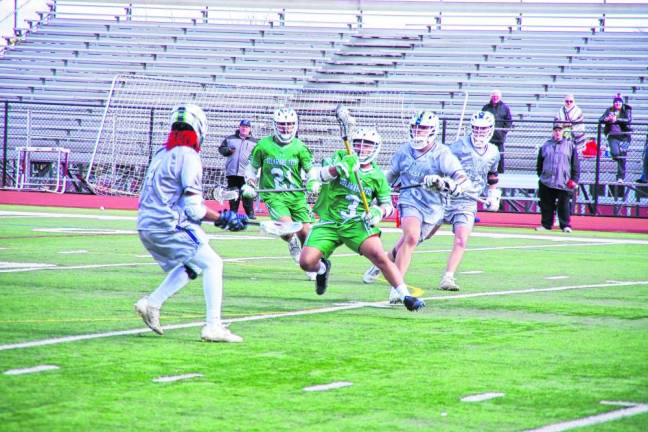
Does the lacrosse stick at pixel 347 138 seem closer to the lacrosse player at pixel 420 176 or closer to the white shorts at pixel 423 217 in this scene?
the lacrosse player at pixel 420 176

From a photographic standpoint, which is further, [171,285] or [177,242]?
[171,285]

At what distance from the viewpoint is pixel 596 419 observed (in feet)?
20.7

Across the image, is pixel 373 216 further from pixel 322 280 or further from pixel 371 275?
pixel 371 275

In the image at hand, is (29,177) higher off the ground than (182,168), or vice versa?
(182,168)

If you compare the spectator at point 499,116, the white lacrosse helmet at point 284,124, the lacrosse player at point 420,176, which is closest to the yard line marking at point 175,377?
the lacrosse player at point 420,176

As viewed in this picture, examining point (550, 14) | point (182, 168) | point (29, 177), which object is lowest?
point (29, 177)

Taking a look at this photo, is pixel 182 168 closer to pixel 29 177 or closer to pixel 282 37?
pixel 29 177

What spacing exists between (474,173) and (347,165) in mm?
3065

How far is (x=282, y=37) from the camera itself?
119ft

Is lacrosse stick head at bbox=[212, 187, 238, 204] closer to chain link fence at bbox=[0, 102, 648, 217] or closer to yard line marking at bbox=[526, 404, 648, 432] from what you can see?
yard line marking at bbox=[526, 404, 648, 432]

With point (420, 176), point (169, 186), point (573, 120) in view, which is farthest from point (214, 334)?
point (573, 120)

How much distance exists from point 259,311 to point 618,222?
17.1m

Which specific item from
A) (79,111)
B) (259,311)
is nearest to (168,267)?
(259,311)

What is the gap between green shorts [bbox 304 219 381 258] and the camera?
10898mm
